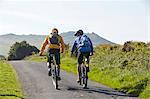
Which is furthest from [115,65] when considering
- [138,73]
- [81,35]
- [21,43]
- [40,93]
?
[21,43]

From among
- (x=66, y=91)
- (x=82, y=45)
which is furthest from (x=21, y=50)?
(x=66, y=91)

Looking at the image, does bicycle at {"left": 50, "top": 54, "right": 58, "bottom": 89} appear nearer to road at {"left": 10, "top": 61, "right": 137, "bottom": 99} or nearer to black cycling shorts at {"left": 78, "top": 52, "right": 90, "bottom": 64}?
road at {"left": 10, "top": 61, "right": 137, "bottom": 99}

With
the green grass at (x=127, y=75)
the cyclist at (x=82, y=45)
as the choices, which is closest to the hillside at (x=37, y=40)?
the green grass at (x=127, y=75)

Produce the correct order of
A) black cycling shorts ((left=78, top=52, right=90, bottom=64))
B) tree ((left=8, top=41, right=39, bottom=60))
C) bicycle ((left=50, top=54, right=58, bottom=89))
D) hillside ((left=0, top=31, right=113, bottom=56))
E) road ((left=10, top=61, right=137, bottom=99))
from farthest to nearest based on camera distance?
tree ((left=8, top=41, right=39, bottom=60)), hillside ((left=0, top=31, right=113, bottom=56)), black cycling shorts ((left=78, top=52, right=90, bottom=64)), bicycle ((left=50, top=54, right=58, bottom=89)), road ((left=10, top=61, right=137, bottom=99))

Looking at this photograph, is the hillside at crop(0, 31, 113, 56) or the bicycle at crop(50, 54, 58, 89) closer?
the bicycle at crop(50, 54, 58, 89)

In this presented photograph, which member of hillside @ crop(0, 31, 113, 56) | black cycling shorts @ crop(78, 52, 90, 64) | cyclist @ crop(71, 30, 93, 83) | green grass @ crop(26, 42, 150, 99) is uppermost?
hillside @ crop(0, 31, 113, 56)

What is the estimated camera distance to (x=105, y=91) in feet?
57.7

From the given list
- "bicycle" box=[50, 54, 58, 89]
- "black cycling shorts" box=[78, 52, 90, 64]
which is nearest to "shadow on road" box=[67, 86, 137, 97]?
"bicycle" box=[50, 54, 58, 89]

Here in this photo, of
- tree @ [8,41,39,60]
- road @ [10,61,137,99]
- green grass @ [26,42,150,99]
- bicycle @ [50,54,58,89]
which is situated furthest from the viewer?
tree @ [8,41,39,60]

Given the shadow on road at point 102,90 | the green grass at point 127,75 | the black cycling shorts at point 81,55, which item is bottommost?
the shadow on road at point 102,90

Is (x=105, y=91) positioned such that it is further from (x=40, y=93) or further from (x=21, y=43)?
(x=21, y=43)

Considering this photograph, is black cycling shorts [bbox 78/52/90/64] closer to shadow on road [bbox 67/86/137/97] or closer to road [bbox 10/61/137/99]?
road [bbox 10/61/137/99]

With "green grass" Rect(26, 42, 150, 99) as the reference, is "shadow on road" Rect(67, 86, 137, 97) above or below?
below

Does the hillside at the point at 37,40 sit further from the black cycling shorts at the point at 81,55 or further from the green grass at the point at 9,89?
the black cycling shorts at the point at 81,55
